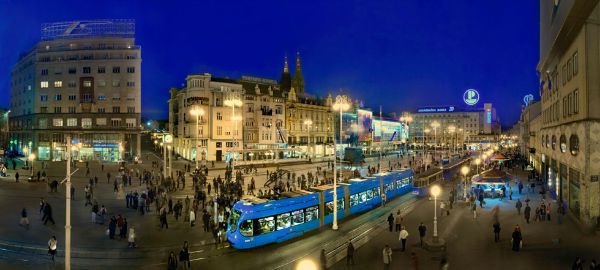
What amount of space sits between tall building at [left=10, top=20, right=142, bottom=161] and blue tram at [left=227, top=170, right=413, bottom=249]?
2239 inches

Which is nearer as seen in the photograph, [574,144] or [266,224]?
[266,224]

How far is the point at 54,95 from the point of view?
74.1 meters

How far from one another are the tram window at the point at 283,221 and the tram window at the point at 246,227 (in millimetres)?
1712

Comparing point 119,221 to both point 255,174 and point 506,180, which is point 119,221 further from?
point 255,174

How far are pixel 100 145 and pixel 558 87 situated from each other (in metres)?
69.2

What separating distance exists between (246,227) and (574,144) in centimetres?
2177

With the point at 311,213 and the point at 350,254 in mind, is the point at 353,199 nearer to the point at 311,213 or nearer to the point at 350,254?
the point at 311,213

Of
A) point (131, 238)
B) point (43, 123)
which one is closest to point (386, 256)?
point (131, 238)

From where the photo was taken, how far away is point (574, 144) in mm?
26750

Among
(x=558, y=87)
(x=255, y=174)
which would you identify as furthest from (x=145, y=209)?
(x=558, y=87)

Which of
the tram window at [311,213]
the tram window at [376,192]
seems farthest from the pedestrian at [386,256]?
the tram window at [376,192]

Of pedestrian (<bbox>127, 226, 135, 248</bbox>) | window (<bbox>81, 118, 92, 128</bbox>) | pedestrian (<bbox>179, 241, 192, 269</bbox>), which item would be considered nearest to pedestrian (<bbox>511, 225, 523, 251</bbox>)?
pedestrian (<bbox>179, 241, 192, 269</bbox>)

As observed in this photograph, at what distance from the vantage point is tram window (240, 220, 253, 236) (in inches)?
764

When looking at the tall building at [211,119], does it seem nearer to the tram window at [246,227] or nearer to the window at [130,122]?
the window at [130,122]
